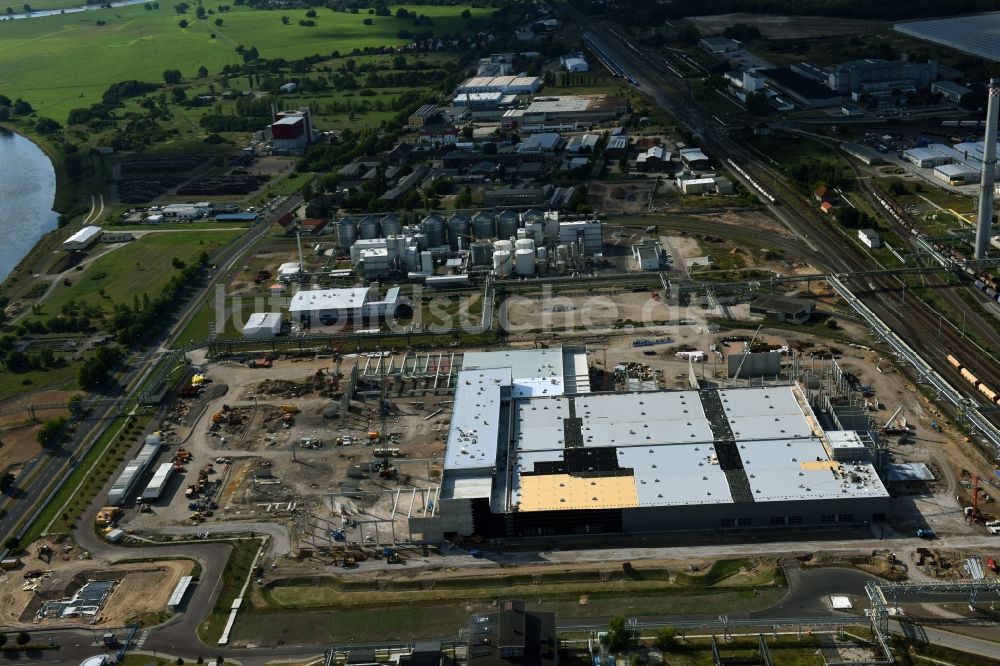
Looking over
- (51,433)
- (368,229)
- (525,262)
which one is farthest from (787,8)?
(51,433)

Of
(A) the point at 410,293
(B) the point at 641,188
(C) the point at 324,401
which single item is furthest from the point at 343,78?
(C) the point at 324,401

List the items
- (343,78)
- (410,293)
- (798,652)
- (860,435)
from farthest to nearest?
(343,78) < (410,293) < (860,435) < (798,652)

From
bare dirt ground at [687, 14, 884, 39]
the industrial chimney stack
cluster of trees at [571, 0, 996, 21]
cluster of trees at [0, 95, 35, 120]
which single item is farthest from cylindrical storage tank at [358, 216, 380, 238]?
cluster of trees at [571, 0, 996, 21]

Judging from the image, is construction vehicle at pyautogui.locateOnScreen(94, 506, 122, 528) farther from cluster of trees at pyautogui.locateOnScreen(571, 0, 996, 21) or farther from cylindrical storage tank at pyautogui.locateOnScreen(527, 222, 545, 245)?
cluster of trees at pyautogui.locateOnScreen(571, 0, 996, 21)

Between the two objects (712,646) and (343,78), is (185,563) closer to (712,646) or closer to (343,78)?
(712,646)

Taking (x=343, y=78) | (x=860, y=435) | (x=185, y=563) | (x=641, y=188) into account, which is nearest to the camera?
(x=185, y=563)

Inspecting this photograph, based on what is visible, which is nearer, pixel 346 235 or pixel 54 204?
pixel 346 235

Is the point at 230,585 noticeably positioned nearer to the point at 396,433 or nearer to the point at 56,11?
the point at 396,433
